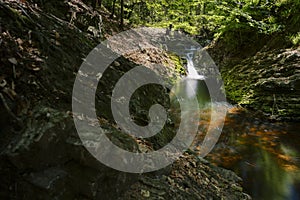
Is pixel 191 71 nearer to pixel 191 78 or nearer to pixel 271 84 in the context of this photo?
pixel 191 78

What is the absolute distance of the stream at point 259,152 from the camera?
18.3 ft

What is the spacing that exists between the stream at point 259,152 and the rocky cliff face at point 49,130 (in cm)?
234

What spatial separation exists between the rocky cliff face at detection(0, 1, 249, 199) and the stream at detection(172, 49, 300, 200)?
92.2 inches

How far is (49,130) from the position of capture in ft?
7.47

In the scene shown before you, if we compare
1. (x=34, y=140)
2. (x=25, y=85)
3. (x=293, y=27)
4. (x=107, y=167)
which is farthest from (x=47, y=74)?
(x=293, y=27)

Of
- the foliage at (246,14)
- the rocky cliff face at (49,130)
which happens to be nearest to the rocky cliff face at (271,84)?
the foliage at (246,14)

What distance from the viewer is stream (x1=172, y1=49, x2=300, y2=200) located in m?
5.57

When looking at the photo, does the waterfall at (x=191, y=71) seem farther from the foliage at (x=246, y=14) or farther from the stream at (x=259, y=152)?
the stream at (x=259, y=152)

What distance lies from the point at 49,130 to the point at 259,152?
6.17 m

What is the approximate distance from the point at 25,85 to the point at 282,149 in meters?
6.82

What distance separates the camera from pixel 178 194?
3.33 meters

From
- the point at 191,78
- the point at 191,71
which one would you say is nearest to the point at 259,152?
the point at 191,78

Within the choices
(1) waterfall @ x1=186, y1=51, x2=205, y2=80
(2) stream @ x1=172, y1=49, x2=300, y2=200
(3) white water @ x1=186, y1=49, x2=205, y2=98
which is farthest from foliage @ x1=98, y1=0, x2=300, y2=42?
(2) stream @ x1=172, y1=49, x2=300, y2=200

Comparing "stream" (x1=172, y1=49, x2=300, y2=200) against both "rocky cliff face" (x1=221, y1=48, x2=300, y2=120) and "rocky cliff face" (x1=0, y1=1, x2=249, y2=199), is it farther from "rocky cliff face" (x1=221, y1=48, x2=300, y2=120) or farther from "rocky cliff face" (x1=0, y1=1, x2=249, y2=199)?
"rocky cliff face" (x1=0, y1=1, x2=249, y2=199)
